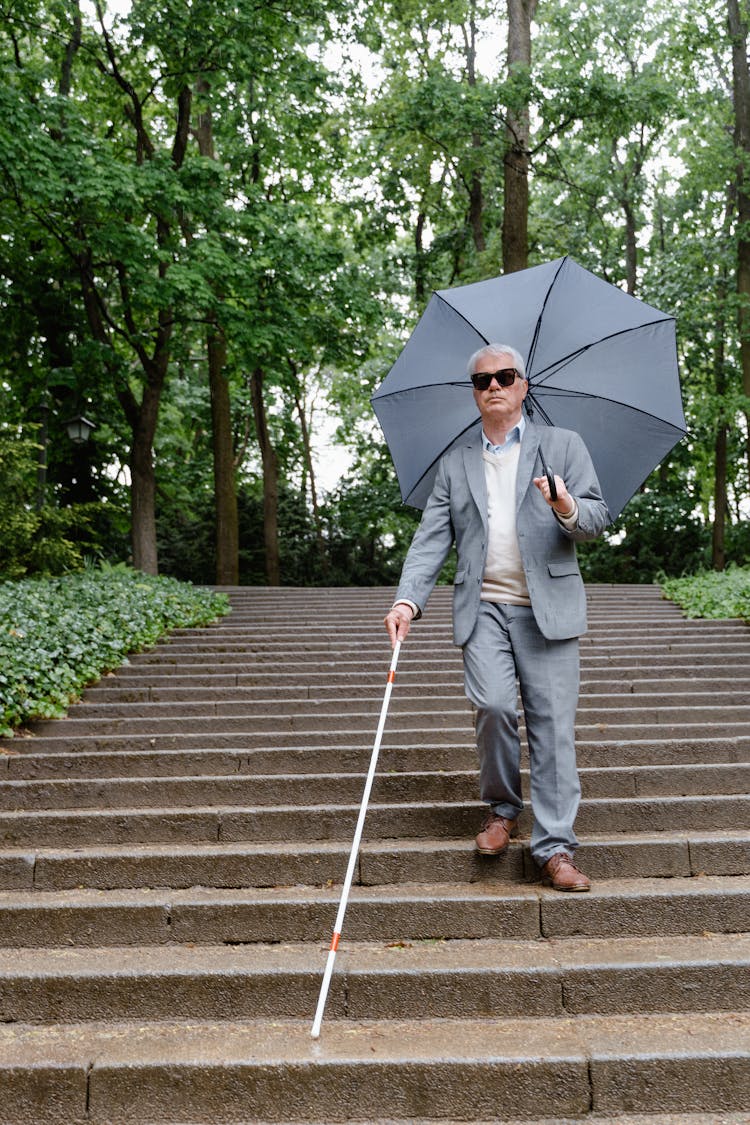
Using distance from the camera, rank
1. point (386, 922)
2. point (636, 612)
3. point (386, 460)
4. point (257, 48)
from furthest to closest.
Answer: point (386, 460) < point (257, 48) < point (636, 612) < point (386, 922)

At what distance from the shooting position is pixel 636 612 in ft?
38.0

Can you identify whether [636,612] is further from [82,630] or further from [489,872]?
[489,872]

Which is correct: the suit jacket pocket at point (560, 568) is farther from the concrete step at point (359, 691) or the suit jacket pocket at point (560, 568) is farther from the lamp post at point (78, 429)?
the lamp post at point (78, 429)

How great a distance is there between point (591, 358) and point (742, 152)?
14670 mm

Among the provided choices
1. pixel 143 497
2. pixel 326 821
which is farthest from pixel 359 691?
pixel 143 497

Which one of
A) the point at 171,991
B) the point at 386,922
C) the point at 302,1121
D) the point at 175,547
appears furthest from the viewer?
the point at 175,547

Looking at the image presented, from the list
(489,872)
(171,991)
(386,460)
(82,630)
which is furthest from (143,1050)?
(386,460)

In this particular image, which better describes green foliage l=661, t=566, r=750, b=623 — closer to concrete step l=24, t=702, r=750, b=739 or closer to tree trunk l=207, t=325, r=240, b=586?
concrete step l=24, t=702, r=750, b=739

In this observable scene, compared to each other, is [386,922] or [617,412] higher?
[617,412]

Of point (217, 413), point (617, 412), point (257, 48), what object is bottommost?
point (617, 412)

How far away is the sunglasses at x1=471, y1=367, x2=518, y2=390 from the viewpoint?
4.06 m

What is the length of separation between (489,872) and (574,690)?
805 millimetres

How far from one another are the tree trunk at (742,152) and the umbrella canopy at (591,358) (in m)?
13.8

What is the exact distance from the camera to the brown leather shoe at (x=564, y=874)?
3896mm
